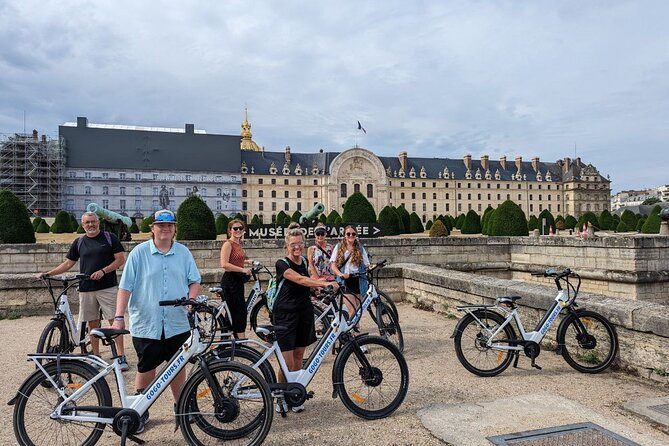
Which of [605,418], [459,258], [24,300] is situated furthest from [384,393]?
[459,258]

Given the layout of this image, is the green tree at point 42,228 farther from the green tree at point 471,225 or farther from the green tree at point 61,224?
the green tree at point 471,225

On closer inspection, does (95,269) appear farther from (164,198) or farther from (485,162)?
(485,162)

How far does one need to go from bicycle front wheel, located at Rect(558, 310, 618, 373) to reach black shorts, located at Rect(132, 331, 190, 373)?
3908mm

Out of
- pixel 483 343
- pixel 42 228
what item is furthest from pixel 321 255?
pixel 42 228

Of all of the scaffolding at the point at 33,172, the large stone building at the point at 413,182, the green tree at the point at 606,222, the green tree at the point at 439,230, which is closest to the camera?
the green tree at the point at 439,230

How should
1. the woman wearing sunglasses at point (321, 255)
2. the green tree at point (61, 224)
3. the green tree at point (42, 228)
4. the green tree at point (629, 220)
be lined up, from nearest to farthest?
the woman wearing sunglasses at point (321, 255) → the green tree at point (61, 224) → the green tree at point (629, 220) → the green tree at point (42, 228)

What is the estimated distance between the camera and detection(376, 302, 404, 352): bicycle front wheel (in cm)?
561

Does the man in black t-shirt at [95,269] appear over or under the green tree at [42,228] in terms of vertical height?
under

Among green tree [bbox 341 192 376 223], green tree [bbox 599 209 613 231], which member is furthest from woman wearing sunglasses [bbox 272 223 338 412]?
green tree [bbox 599 209 613 231]

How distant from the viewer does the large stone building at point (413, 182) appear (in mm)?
85250

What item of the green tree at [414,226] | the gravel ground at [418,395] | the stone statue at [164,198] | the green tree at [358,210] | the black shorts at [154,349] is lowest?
the gravel ground at [418,395]

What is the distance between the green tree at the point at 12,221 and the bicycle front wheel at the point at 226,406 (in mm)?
14278

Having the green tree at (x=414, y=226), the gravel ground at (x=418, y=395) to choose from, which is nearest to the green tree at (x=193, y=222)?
the gravel ground at (x=418, y=395)

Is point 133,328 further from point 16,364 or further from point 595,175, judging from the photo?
point 595,175
